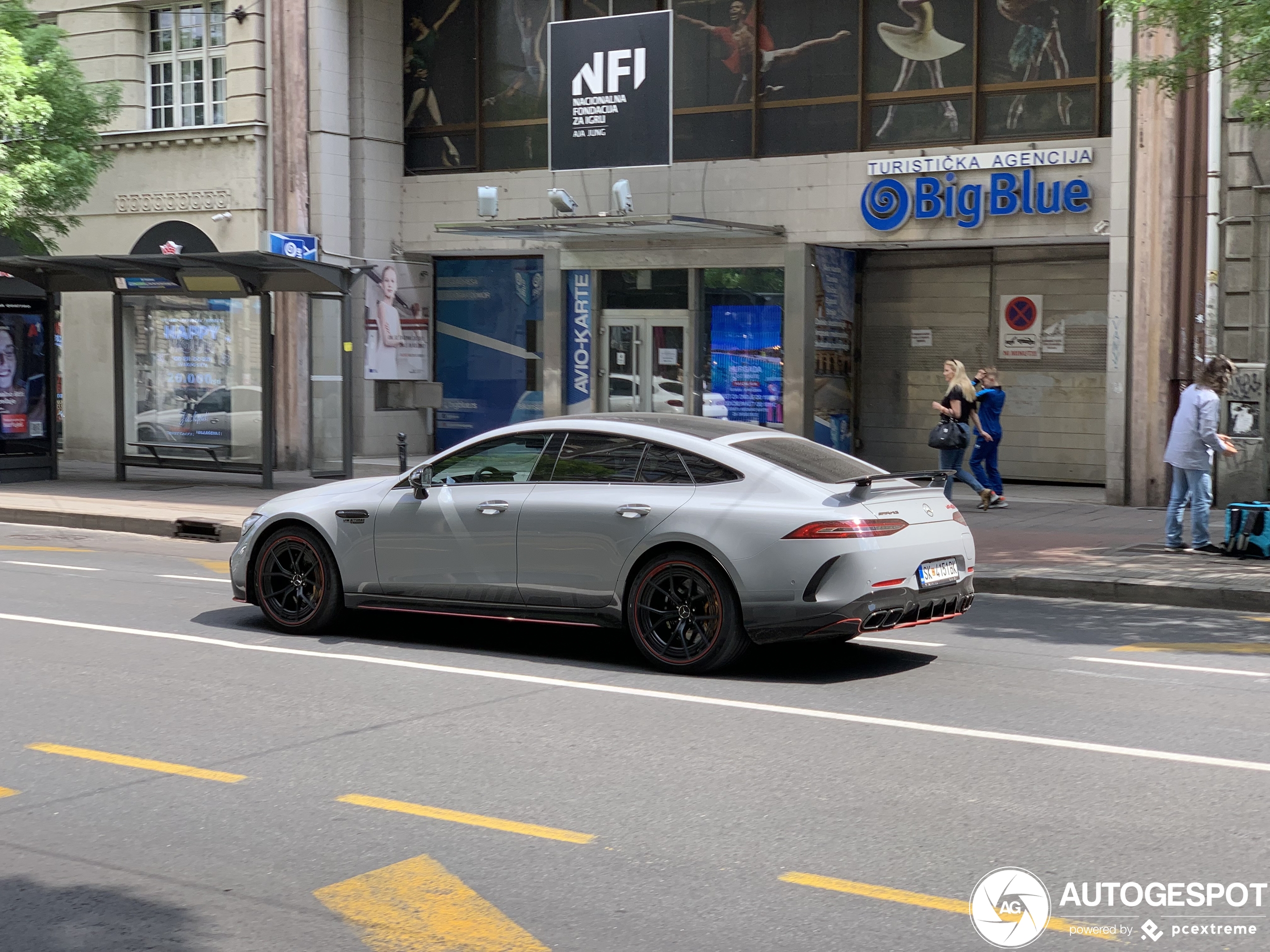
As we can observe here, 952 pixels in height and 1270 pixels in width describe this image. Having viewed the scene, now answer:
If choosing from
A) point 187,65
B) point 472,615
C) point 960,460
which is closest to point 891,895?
point 472,615

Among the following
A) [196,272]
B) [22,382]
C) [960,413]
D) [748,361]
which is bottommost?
[960,413]

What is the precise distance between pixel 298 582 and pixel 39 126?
14.7 m

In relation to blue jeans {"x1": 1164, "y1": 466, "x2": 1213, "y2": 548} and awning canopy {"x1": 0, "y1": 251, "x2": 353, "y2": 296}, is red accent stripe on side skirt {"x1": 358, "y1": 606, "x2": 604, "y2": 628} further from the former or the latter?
awning canopy {"x1": 0, "y1": 251, "x2": 353, "y2": 296}

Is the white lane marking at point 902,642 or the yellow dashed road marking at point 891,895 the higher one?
the yellow dashed road marking at point 891,895

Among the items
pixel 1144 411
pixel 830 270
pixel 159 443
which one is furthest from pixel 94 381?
pixel 1144 411

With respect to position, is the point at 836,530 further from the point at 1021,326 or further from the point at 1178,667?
the point at 1021,326

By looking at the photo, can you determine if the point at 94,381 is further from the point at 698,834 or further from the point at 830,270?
the point at 698,834

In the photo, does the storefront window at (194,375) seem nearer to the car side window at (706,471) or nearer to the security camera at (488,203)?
the security camera at (488,203)

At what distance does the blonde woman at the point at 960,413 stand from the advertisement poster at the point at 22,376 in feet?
42.4

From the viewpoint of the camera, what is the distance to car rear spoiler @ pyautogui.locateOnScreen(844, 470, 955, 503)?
8.11 meters

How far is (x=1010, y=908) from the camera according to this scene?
4.51 m

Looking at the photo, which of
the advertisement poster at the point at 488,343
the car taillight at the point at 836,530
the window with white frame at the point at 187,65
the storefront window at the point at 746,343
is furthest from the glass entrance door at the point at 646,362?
the car taillight at the point at 836,530

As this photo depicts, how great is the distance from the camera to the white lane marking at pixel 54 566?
43.0 ft

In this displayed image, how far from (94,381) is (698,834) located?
76.5 ft
